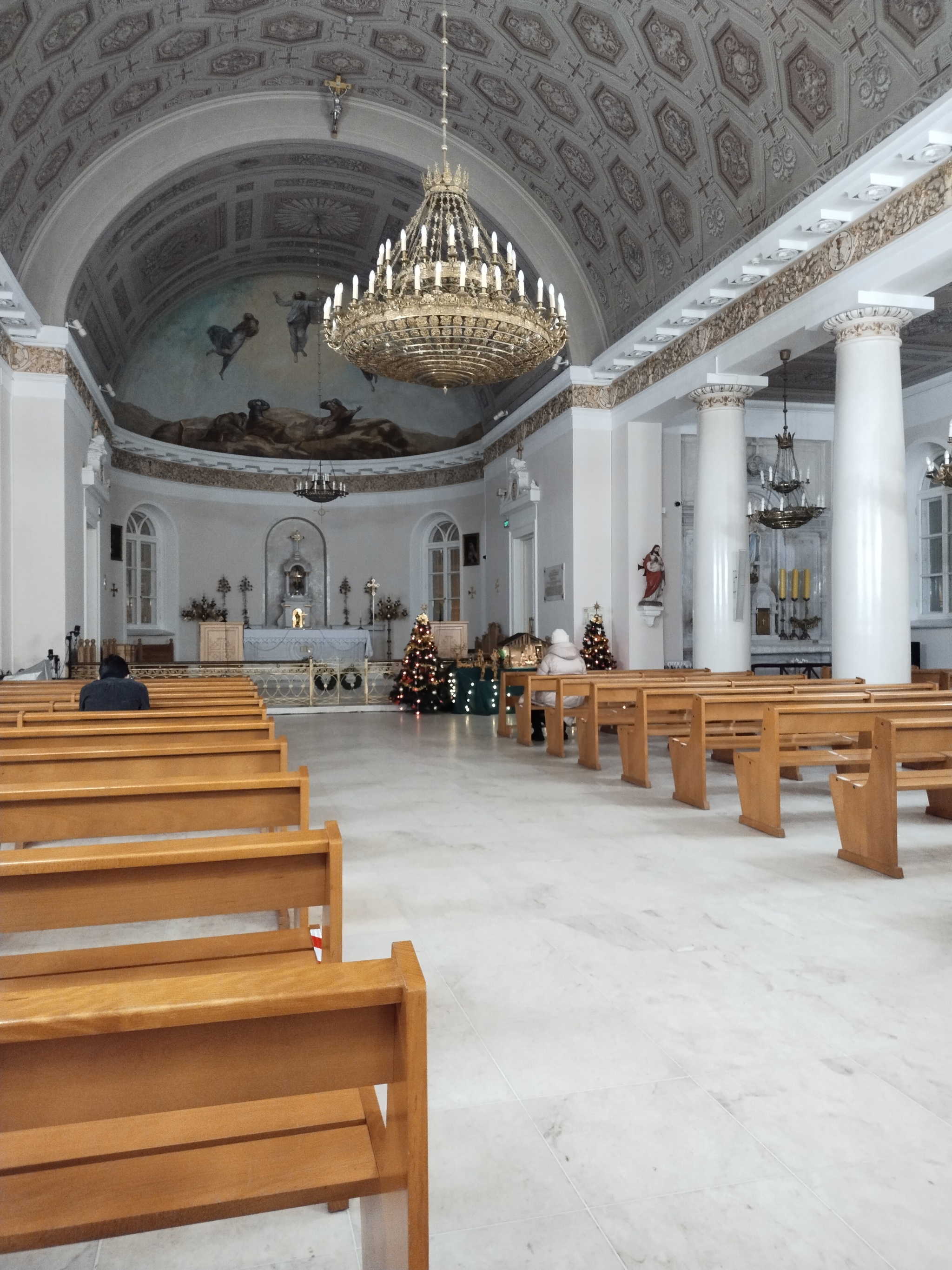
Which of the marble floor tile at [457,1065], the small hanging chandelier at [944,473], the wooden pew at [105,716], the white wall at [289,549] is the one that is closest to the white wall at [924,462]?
the small hanging chandelier at [944,473]

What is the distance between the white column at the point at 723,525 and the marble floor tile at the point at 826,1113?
9481 millimetres

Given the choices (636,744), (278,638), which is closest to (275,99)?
(278,638)

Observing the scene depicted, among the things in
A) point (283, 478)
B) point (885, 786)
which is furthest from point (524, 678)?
point (283, 478)

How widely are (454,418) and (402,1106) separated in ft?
68.3

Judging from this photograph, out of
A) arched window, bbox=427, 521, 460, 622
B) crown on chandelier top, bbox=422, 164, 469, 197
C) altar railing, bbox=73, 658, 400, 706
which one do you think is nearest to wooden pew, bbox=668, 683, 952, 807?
crown on chandelier top, bbox=422, 164, 469, 197

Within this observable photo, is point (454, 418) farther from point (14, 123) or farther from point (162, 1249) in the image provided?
point (162, 1249)

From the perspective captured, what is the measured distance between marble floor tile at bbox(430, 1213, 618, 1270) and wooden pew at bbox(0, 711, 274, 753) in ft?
8.21

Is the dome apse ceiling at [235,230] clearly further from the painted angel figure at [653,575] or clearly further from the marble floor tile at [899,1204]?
the marble floor tile at [899,1204]

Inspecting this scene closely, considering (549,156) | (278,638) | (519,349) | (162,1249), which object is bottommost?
(162,1249)

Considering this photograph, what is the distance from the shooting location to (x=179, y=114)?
43.1 feet

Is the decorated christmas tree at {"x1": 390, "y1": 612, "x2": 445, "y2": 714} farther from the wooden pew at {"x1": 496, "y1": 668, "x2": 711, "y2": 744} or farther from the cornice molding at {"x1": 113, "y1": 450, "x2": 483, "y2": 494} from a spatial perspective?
the cornice molding at {"x1": 113, "y1": 450, "x2": 483, "y2": 494}

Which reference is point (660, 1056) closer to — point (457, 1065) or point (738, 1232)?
point (457, 1065)

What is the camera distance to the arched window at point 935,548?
15.5 m

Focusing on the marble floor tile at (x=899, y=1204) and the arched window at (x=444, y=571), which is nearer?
the marble floor tile at (x=899, y=1204)
